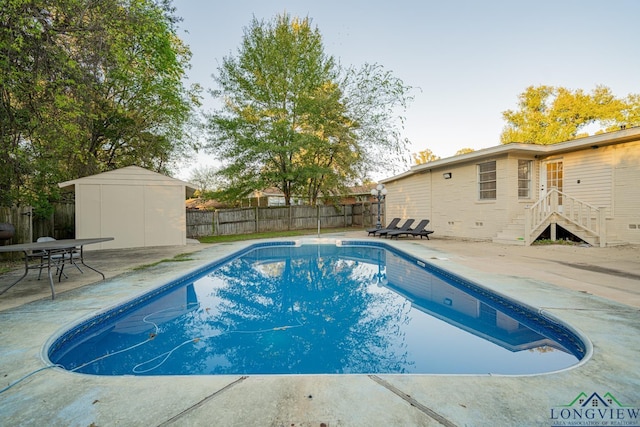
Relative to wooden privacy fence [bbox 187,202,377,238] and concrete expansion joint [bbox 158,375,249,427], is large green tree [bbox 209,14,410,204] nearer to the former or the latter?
wooden privacy fence [bbox 187,202,377,238]

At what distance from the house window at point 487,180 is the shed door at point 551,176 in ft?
5.35

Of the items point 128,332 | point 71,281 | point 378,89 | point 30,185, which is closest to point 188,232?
Result: point 30,185

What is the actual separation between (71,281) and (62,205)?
8402 mm

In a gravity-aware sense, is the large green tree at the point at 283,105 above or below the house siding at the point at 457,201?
above

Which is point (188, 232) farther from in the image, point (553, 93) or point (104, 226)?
point (553, 93)

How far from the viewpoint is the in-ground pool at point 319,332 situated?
115 inches

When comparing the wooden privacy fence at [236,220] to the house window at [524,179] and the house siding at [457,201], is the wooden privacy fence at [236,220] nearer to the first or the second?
the house siding at [457,201]

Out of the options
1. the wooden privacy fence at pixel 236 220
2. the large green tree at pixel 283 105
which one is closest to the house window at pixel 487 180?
the wooden privacy fence at pixel 236 220

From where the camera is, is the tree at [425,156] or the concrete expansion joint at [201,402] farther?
the tree at [425,156]

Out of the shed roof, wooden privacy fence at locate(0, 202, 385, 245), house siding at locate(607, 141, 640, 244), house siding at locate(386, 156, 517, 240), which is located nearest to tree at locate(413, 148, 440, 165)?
wooden privacy fence at locate(0, 202, 385, 245)

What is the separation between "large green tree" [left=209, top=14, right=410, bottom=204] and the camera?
15531mm

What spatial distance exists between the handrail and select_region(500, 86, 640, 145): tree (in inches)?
712

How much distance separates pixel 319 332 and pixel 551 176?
11.2m

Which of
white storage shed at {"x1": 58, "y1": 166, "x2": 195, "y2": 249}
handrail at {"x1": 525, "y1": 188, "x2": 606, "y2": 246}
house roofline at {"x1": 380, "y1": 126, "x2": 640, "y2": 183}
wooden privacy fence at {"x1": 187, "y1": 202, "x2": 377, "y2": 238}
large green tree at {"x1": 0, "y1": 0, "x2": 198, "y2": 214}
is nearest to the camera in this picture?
large green tree at {"x1": 0, "y1": 0, "x2": 198, "y2": 214}
